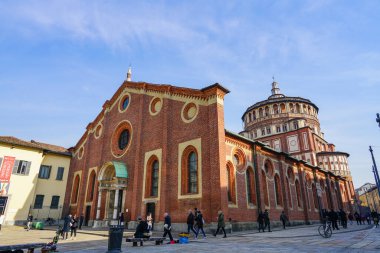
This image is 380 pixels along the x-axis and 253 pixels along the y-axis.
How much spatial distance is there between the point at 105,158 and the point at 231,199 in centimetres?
1443

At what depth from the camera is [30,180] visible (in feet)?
88.0

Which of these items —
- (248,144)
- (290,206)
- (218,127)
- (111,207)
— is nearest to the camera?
(218,127)

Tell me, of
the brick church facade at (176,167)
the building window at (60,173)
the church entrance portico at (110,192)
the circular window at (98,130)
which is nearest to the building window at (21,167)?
the building window at (60,173)

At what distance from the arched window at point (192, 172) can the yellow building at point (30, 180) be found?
19479 millimetres

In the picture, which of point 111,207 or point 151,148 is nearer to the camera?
point 151,148

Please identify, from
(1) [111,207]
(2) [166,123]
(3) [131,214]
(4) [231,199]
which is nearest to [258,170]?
(4) [231,199]

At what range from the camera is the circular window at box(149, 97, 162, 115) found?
21959 millimetres

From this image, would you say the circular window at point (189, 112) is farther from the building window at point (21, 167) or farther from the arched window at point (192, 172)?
the building window at point (21, 167)

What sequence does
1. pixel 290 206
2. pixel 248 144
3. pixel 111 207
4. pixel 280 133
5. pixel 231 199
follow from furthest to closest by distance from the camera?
pixel 280 133
pixel 290 206
pixel 111 207
pixel 248 144
pixel 231 199

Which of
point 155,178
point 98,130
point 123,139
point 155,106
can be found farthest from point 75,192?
point 155,106

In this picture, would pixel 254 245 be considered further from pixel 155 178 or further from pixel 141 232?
pixel 155 178

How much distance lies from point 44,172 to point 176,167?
63.2ft

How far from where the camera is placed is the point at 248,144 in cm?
2119

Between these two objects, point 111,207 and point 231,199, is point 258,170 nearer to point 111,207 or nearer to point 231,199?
point 231,199
